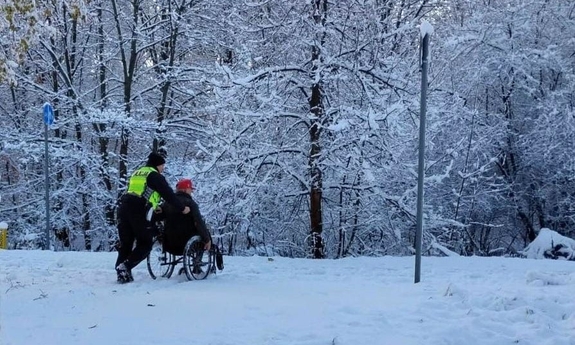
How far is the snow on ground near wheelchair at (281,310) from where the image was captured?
5.00 metres

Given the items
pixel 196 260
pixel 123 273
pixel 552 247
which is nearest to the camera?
pixel 123 273

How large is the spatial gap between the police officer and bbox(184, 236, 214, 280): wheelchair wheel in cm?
47

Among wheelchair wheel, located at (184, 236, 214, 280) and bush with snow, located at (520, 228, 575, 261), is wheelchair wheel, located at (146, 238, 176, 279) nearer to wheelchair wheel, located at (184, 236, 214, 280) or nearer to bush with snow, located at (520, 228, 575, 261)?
wheelchair wheel, located at (184, 236, 214, 280)

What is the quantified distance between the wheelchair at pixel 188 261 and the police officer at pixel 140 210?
0.23 meters

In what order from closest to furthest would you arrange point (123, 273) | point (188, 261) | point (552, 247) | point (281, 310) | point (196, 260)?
point (281, 310) → point (123, 273) → point (188, 261) → point (196, 260) → point (552, 247)

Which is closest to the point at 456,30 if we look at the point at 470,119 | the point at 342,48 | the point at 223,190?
the point at 470,119

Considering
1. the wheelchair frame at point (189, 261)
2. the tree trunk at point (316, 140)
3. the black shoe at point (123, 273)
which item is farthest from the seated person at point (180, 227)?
the tree trunk at point (316, 140)

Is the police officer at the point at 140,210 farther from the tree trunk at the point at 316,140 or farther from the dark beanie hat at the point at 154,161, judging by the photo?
the tree trunk at the point at 316,140

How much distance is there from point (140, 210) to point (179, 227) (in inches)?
22.1

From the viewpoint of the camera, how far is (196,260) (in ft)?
26.6

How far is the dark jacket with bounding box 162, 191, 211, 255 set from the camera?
26.6 feet

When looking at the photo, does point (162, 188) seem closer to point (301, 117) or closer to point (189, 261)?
point (189, 261)

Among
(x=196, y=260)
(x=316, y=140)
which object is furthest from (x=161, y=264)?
(x=316, y=140)

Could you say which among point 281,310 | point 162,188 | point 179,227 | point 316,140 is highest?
point 316,140
